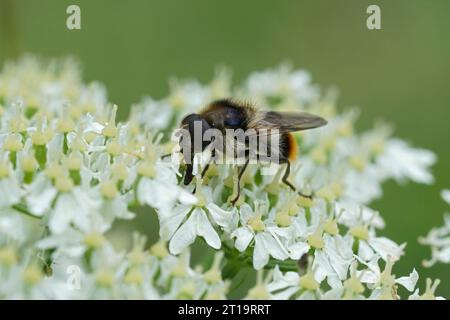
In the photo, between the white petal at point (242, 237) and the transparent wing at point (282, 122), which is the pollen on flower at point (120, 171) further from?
the transparent wing at point (282, 122)

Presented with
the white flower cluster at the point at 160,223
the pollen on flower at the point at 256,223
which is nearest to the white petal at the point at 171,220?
the white flower cluster at the point at 160,223

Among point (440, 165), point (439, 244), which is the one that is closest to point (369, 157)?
point (439, 244)

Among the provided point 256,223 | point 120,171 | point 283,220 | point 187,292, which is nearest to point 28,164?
point 120,171

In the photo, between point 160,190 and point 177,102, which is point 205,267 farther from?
point 177,102

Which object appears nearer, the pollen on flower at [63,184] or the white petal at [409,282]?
the pollen on flower at [63,184]

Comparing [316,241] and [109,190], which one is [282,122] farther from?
[109,190]

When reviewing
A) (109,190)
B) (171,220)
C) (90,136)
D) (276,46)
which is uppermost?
(276,46)
